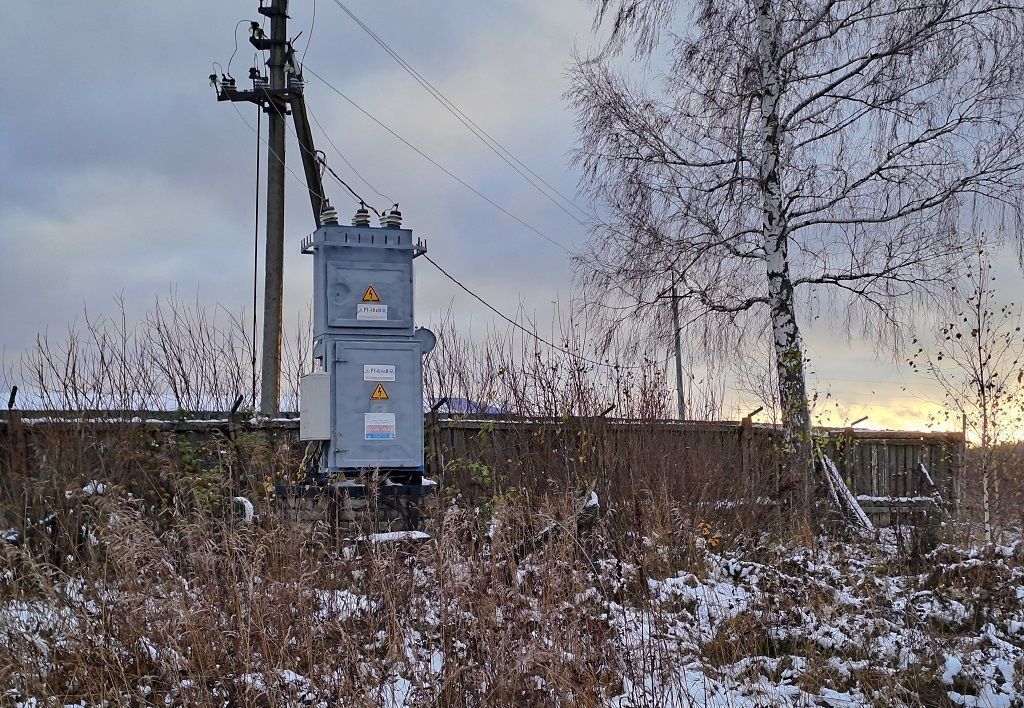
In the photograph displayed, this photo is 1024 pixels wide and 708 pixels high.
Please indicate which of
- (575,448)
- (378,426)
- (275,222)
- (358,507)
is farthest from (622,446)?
(275,222)

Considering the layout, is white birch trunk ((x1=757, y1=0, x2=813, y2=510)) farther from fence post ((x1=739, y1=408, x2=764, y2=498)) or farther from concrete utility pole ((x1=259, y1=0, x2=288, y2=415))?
concrete utility pole ((x1=259, y1=0, x2=288, y2=415))

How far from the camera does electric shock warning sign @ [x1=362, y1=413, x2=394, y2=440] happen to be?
29.3 ft

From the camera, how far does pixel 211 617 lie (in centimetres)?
527

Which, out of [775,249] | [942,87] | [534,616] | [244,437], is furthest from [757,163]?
[534,616]

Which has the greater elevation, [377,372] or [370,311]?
[370,311]

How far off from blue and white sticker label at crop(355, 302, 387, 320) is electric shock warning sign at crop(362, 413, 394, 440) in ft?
2.85

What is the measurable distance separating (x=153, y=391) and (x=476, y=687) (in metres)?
7.65

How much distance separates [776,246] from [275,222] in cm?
656

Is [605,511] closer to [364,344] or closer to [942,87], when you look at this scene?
[364,344]

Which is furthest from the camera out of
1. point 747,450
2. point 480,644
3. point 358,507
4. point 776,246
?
point 776,246

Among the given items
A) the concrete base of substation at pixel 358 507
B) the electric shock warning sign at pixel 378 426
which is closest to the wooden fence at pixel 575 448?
the concrete base of substation at pixel 358 507

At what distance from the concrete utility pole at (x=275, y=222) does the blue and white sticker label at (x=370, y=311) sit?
3778 millimetres

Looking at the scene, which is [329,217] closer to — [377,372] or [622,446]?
[377,372]

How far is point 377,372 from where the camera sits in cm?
894
